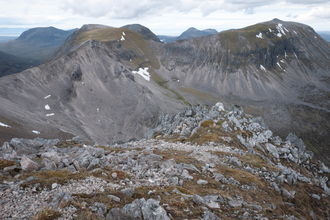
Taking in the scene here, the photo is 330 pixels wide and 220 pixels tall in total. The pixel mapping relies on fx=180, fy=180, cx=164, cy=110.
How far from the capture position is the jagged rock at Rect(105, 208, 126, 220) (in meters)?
9.59

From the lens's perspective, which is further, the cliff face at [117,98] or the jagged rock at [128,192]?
the cliff face at [117,98]

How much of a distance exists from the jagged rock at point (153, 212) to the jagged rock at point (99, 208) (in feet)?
7.02

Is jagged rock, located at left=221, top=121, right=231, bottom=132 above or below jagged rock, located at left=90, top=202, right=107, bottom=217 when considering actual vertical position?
below

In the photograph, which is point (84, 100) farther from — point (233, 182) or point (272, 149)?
point (233, 182)

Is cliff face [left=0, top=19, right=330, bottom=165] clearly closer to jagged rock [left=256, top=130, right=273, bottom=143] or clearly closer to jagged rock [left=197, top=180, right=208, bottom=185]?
jagged rock [left=197, top=180, right=208, bottom=185]

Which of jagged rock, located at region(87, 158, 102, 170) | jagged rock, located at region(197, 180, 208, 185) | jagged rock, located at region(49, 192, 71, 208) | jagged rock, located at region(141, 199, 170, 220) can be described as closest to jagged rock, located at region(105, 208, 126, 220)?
jagged rock, located at region(141, 199, 170, 220)

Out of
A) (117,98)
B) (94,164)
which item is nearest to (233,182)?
(94,164)

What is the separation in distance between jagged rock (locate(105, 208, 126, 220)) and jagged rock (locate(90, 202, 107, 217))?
40 centimetres

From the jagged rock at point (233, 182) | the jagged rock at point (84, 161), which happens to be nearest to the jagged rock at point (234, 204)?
the jagged rock at point (233, 182)

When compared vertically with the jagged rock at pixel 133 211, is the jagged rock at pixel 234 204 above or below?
below

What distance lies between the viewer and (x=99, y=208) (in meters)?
9.97

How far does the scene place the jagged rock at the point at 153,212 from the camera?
396 inches

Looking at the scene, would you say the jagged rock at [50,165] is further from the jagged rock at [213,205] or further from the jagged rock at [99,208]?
the jagged rock at [213,205]

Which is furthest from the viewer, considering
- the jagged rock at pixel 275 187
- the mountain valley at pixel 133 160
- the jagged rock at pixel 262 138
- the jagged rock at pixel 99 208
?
the jagged rock at pixel 262 138
